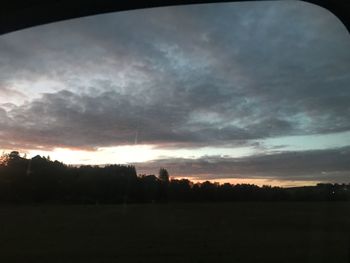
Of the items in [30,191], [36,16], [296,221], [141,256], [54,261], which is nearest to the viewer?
[36,16]

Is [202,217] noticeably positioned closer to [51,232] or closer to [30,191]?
[51,232]

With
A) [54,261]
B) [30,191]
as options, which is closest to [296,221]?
[30,191]

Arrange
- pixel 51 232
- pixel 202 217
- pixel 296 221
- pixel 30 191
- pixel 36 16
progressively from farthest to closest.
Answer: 1. pixel 202 217
2. pixel 296 221
3. pixel 51 232
4. pixel 30 191
5. pixel 36 16

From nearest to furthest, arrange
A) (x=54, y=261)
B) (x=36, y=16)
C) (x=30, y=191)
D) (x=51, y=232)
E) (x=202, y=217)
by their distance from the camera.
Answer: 1. (x=36, y=16)
2. (x=54, y=261)
3. (x=30, y=191)
4. (x=51, y=232)
5. (x=202, y=217)

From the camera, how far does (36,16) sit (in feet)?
8.86

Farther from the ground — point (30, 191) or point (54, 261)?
point (30, 191)

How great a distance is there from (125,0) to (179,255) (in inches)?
548

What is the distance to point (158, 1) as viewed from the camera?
8.54ft

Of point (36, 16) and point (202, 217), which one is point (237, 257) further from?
point (202, 217)

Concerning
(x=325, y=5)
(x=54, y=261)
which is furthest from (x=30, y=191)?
(x=325, y=5)

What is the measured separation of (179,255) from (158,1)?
13888 mm

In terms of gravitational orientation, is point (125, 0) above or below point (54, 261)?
above

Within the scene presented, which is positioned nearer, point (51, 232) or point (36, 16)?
point (36, 16)

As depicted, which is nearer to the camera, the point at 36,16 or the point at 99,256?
the point at 36,16
